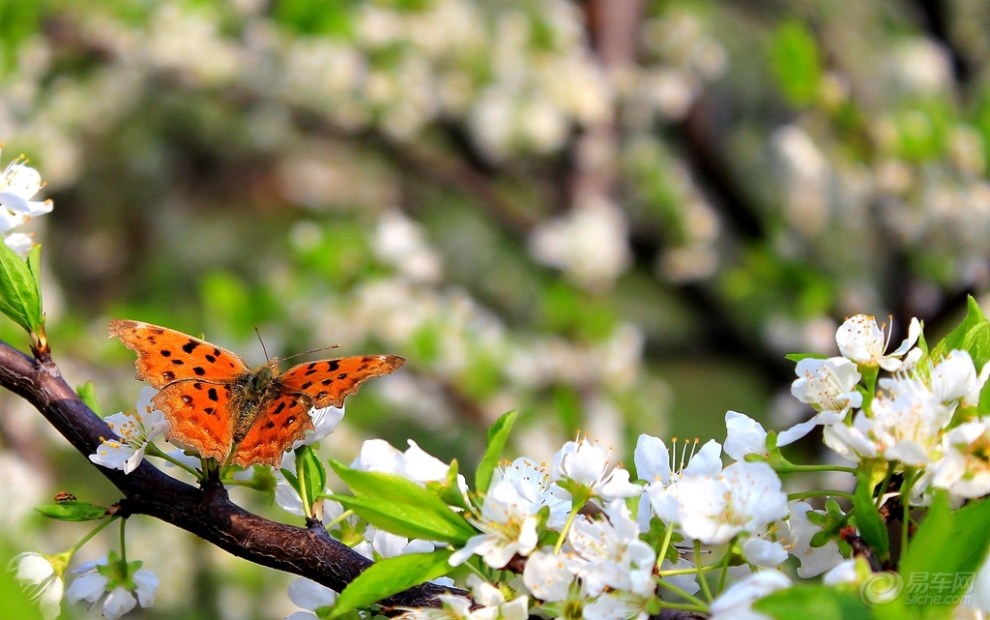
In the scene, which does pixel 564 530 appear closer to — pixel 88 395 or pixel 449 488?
pixel 449 488

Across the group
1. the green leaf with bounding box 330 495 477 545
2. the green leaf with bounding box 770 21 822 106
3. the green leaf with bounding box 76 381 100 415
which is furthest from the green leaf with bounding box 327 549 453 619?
the green leaf with bounding box 770 21 822 106

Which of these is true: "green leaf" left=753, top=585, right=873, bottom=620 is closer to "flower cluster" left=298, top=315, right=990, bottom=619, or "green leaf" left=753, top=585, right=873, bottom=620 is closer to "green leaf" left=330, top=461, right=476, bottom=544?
"flower cluster" left=298, top=315, right=990, bottom=619

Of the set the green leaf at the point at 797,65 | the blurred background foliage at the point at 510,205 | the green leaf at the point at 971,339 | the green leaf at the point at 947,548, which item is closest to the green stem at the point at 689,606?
the green leaf at the point at 947,548

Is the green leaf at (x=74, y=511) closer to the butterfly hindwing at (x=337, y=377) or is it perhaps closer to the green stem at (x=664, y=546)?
the butterfly hindwing at (x=337, y=377)

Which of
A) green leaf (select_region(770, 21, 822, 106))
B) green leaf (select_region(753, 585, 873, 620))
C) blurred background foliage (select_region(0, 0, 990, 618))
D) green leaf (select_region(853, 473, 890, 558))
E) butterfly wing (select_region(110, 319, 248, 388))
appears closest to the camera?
green leaf (select_region(753, 585, 873, 620))

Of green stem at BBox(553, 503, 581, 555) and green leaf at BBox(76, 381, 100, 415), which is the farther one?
green leaf at BBox(76, 381, 100, 415)
